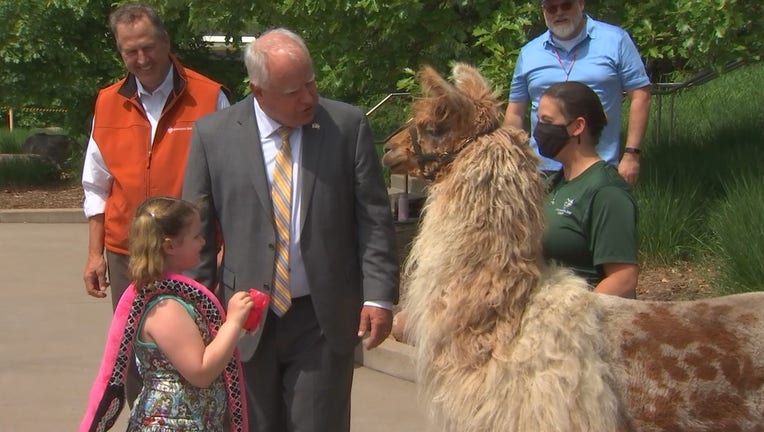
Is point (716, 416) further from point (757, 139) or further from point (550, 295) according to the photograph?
point (757, 139)

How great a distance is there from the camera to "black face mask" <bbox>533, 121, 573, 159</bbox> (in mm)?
3721

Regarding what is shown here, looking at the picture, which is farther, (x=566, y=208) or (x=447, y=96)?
(x=566, y=208)

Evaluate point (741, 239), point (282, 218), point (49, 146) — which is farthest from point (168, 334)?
point (49, 146)

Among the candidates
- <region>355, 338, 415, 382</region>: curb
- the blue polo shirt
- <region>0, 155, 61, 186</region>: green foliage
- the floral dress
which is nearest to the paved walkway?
<region>355, 338, 415, 382</region>: curb

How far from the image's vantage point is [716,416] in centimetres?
323

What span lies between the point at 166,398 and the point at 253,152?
37.6 inches

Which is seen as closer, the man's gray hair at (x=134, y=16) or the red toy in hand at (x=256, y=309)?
the red toy in hand at (x=256, y=309)

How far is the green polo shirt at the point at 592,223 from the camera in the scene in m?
3.64

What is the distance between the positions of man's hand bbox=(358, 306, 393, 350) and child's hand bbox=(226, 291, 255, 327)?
1.92 ft

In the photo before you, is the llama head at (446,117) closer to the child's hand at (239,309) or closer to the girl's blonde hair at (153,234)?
the child's hand at (239,309)

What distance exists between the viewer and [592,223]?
368cm

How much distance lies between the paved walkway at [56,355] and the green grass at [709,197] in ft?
7.81

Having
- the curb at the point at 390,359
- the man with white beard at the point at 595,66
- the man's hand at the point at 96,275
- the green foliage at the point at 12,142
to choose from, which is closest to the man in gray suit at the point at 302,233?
the man's hand at the point at 96,275

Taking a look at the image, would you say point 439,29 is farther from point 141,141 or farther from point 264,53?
point 264,53
